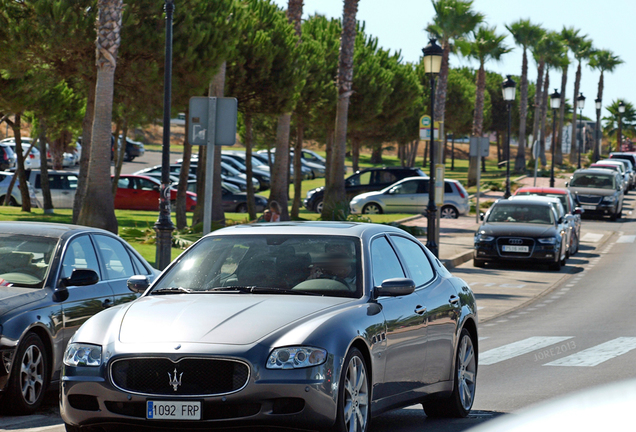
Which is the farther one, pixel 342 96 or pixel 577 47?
pixel 577 47

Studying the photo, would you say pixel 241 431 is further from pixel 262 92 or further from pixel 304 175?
pixel 304 175

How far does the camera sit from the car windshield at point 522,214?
2441 centimetres

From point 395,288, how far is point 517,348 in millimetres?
6074

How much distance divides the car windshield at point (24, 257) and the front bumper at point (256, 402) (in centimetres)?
280

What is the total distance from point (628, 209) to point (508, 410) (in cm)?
4042

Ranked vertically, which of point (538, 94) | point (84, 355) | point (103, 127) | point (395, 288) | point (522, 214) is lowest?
point (522, 214)

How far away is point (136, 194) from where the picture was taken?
37.2 metres

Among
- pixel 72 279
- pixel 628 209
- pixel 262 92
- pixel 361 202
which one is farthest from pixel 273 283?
pixel 628 209

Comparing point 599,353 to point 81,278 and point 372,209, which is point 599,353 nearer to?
point 81,278

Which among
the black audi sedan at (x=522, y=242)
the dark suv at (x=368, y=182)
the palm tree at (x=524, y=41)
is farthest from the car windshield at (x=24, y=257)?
the palm tree at (x=524, y=41)

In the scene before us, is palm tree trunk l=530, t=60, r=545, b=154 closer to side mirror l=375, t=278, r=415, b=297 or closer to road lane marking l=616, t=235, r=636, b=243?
road lane marking l=616, t=235, r=636, b=243

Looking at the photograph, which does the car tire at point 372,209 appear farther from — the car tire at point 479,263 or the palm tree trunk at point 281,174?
the car tire at point 479,263

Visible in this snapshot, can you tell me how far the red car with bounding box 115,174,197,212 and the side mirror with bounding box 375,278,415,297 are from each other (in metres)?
30.8

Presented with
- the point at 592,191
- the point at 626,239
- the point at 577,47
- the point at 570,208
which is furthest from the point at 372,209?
the point at 577,47
